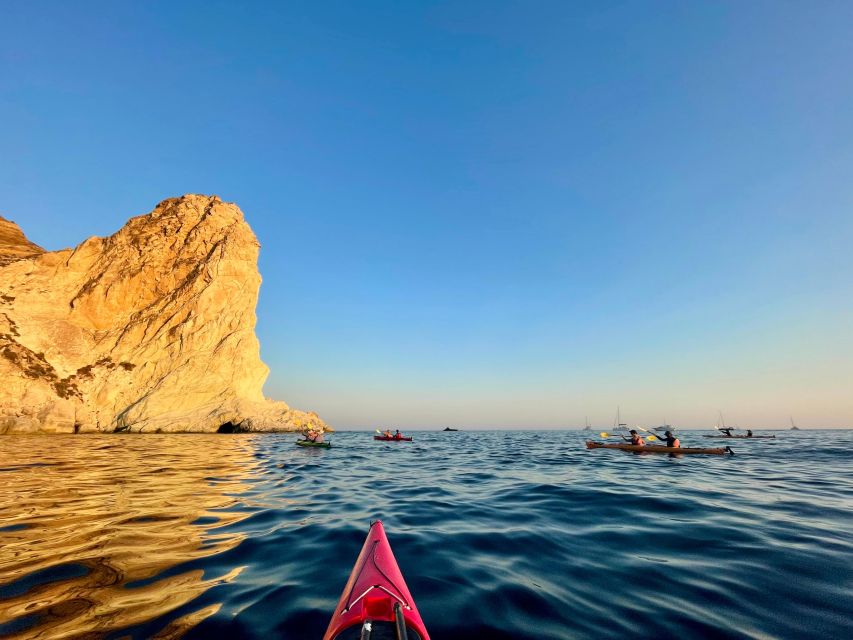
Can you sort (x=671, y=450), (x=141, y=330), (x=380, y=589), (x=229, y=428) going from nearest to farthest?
(x=380, y=589)
(x=671, y=450)
(x=229, y=428)
(x=141, y=330)

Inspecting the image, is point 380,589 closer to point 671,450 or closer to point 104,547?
point 104,547

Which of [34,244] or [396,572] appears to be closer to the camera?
[396,572]

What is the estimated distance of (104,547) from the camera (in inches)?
214

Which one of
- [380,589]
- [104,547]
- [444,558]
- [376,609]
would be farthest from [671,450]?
[104,547]

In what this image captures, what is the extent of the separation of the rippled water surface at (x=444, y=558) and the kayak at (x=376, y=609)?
23.3 inches

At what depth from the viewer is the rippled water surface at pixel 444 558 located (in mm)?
3742

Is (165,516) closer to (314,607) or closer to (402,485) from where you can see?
(314,607)

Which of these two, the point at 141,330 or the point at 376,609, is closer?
the point at 376,609

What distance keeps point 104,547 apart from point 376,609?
16.6 ft

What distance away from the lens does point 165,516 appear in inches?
284

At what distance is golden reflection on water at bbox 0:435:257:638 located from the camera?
3.70 meters

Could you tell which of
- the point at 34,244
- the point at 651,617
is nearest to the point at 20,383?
the point at 34,244

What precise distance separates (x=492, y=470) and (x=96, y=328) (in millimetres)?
55272

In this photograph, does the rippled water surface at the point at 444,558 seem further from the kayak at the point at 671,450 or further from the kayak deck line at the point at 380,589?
the kayak at the point at 671,450
